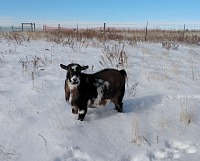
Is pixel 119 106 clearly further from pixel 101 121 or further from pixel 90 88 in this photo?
pixel 90 88

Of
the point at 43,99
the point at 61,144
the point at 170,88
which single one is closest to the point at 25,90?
the point at 43,99

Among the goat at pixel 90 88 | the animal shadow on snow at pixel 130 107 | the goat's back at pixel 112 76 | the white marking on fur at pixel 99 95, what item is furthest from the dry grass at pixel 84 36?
the white marking on fur at pixel 99 95

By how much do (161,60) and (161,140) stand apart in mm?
5575

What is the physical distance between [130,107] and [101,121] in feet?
2.96

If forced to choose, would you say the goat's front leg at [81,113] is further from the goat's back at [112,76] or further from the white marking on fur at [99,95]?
the goat's back at [112,76]

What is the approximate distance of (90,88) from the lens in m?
5.43

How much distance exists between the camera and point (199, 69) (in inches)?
366

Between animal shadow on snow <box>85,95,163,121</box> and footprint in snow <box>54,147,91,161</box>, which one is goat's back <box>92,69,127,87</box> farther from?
footprint in snow <box>54,147,91,161</box>

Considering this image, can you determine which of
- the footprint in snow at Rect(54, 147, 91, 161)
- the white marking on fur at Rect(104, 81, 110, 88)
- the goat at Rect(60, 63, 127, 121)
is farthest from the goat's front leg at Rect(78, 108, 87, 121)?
the footprint in snow at Rect(54, 147, 91, 161)

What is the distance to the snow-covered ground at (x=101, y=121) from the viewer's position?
4457 mm

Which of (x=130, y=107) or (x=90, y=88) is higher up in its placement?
(x=90, y=88)

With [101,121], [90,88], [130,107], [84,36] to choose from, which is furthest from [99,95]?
[84,36]

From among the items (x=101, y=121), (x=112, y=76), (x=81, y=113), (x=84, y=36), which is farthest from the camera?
(x=84, y=36)

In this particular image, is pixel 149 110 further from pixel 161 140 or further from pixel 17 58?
pixel 17 58
